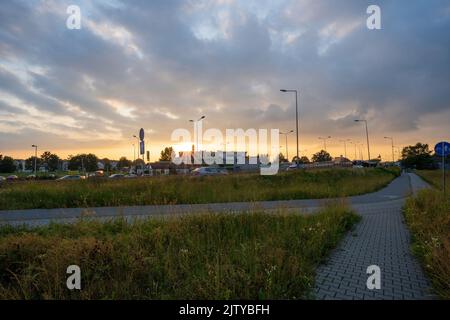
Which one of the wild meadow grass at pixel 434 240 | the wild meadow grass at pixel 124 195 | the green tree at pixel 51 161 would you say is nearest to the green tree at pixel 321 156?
the green tree at pixel 51 161

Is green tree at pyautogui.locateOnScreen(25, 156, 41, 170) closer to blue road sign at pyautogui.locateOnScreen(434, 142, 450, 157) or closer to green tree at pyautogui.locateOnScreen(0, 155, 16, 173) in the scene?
green tree at pyautogui.locateOnScreen(0, 155, 16, 173)

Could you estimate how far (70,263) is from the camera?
4.70 meters

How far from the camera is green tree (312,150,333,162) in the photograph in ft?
481

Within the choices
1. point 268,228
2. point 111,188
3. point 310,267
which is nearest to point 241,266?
point 310,267

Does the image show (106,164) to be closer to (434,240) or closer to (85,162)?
(85,162)

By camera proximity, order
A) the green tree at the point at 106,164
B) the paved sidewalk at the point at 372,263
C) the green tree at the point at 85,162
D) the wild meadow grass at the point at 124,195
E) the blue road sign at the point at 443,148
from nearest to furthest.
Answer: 1. the paved sidewalk at the point at 372,263
2. the wild meadow grass at the point at 124,195
3. the blue road sign at the point at 443,148
4. the green tree at the point at 85,162
5. the green tree at the point at 106,164

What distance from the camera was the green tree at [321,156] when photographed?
147m

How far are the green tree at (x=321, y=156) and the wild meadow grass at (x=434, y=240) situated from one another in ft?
464

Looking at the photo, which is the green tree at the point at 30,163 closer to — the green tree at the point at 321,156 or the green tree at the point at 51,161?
the green tree at the point at 51,161

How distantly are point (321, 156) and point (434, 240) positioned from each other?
5898 inches

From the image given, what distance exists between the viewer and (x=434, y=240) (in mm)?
5590
